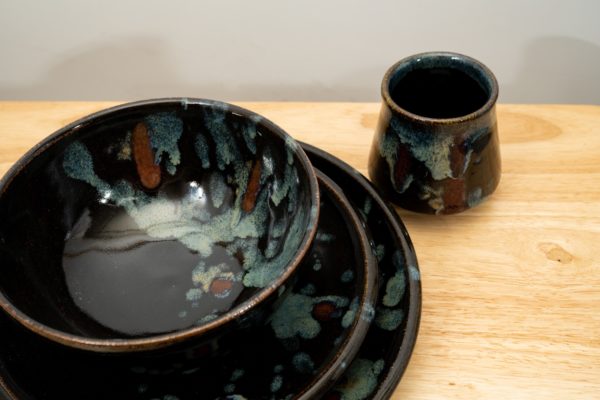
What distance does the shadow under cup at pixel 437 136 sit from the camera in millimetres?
719

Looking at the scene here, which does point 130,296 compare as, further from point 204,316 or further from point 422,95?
point 422,95

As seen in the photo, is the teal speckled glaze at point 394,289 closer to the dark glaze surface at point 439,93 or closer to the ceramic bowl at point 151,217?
the ceramic bowl at point 151,217

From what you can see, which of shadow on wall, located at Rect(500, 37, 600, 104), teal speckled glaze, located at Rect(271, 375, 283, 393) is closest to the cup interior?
teal speckled glaze, located at Rect(271, 375, 283, 393)

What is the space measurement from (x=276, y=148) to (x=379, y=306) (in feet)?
0.67

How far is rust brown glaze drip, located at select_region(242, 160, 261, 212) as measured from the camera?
0.78 metres

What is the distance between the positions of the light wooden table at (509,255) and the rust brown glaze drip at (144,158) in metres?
0.22

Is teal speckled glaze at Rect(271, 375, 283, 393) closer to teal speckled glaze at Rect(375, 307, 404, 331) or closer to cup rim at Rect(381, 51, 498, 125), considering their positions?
teal speckled glaze at Rect(375, 307, 404, 331)

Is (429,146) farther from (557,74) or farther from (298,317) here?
(557,74)

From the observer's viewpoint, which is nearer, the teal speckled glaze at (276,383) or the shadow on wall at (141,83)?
the teal speckled glaze at (276,383)

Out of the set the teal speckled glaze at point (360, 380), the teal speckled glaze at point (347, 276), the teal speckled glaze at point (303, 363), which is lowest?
the teal speckled glaze at point (360, 380)

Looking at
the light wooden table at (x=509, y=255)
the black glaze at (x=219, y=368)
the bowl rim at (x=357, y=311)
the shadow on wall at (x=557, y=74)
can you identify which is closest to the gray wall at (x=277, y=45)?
the shadow on wall at (x=557, y=74)

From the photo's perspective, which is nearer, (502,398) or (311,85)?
(502,398)

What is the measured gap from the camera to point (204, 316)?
2.30ft

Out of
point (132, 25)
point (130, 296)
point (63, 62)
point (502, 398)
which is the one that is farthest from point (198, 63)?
point (502, 398)
